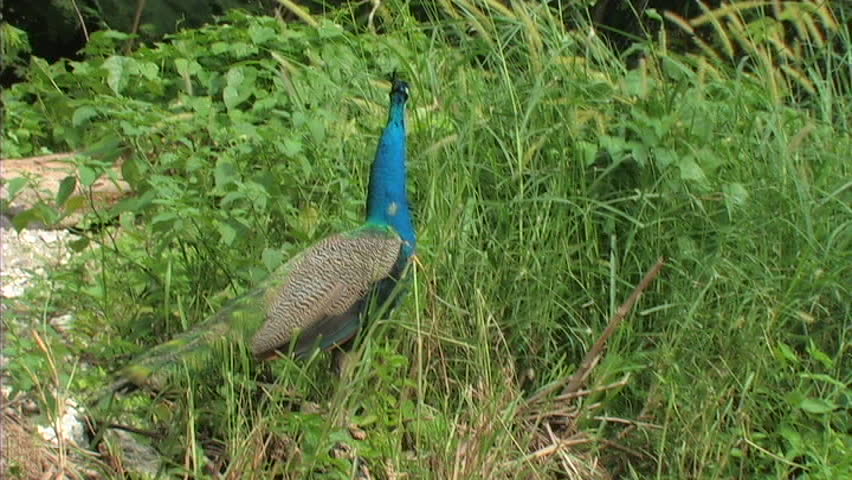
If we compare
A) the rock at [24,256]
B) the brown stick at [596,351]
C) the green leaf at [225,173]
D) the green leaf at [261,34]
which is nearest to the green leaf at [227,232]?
the green leaf at [225,173]

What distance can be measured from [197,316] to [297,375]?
43 centimetres

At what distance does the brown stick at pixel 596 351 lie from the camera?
3752mm

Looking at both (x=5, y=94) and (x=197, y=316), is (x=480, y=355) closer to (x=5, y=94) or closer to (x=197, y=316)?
(x=197, y=316)

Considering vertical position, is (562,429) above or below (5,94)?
below

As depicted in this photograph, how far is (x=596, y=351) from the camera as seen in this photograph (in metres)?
3.79

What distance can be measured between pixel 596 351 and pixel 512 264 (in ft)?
1.24

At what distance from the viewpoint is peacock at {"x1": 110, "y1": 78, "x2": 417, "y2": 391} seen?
3527mm

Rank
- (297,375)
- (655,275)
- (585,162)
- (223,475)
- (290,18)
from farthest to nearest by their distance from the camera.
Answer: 1. (290,18)
2. (585,162)
3. (655,275)
4. (297,375)
5. (223,475)

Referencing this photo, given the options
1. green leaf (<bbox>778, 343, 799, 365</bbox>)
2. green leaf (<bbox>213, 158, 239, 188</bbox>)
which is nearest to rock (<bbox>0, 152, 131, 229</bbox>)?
green leaf (<bbox>213, 158, 239, 188</bbox>)

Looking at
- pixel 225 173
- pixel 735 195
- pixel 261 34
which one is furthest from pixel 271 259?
pixel 261 34

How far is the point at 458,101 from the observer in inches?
172

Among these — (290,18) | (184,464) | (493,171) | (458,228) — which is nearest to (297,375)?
(184,464)

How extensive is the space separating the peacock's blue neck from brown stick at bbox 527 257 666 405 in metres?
0.52

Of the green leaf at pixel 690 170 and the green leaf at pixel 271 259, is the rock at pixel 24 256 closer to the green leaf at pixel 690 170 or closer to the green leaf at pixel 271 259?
the green leaf at pixel 271 259
